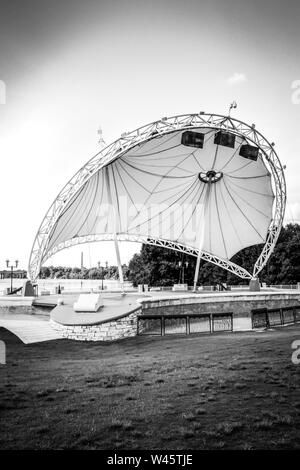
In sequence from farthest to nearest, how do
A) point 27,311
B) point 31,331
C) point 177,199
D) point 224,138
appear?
point 177,199 → point 224,138 → point 27,311 → point 31,331

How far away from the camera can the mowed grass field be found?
5.95m

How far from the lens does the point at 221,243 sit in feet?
149

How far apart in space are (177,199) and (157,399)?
118 ft

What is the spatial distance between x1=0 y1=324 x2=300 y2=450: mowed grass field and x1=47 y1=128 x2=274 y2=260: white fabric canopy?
22.1 meters

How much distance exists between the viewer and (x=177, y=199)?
141 feet

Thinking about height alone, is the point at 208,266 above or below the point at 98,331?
above

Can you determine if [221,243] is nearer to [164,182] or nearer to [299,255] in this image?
[164,182]

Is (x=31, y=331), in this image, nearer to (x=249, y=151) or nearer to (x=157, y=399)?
(x=157, y=399)

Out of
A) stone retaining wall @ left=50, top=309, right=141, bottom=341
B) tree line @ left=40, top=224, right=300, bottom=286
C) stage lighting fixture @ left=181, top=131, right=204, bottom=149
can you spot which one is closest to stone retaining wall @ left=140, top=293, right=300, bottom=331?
stone retaining wall @ left=50, top=309, right=141, bottom=341

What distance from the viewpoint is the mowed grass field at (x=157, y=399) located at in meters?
5.95

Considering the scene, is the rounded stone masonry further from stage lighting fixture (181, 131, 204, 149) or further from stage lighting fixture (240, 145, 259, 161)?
stage lighting fixture (181, 131, 204, 149)

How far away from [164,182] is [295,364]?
102 ft

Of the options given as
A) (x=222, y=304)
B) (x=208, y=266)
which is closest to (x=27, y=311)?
(x=222, y=304)

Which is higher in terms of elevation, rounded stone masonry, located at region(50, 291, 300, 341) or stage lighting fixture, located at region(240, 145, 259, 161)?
stage lighting fixture, located at region(240, 145, 259, 161)
